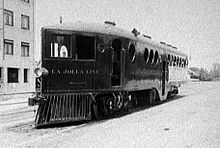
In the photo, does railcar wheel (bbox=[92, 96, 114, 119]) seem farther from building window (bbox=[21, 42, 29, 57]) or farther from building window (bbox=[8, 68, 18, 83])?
building window (bbox=[21, 42, 29, 57])

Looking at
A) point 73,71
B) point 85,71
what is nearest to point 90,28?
point 85,71

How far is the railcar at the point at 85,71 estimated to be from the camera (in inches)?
352

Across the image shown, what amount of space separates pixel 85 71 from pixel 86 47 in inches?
35.3

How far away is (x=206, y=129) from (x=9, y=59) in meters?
24.9

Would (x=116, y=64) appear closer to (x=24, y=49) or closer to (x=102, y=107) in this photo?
(x=102, y=107)

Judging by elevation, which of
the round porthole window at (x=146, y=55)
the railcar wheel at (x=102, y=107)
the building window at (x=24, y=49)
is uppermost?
the building window at (x=24, y=49)

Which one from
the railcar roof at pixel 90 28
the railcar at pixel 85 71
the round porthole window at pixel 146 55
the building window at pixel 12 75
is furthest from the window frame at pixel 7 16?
the railcar roof at pixel 90 28

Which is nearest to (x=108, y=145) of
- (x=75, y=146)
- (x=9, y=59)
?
(x=75, y=146)

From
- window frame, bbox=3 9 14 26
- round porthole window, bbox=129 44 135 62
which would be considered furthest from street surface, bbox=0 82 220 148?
window frame, bbox=3 9 14 26

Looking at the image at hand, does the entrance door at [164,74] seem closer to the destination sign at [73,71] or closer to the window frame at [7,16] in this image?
the destination sign at [73,71]

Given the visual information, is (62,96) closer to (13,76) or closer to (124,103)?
(124,103)

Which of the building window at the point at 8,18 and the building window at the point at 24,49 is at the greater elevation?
the building window at the point at 8,18

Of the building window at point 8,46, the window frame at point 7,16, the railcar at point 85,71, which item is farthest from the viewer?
the window frame at point 7,16

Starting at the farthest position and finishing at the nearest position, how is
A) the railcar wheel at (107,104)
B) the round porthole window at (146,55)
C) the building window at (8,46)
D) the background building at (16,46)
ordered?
the building window at (8,46)
the background building at (16,46)
the round porthole window at (146,55)
the railcar wheel at (107,104)
